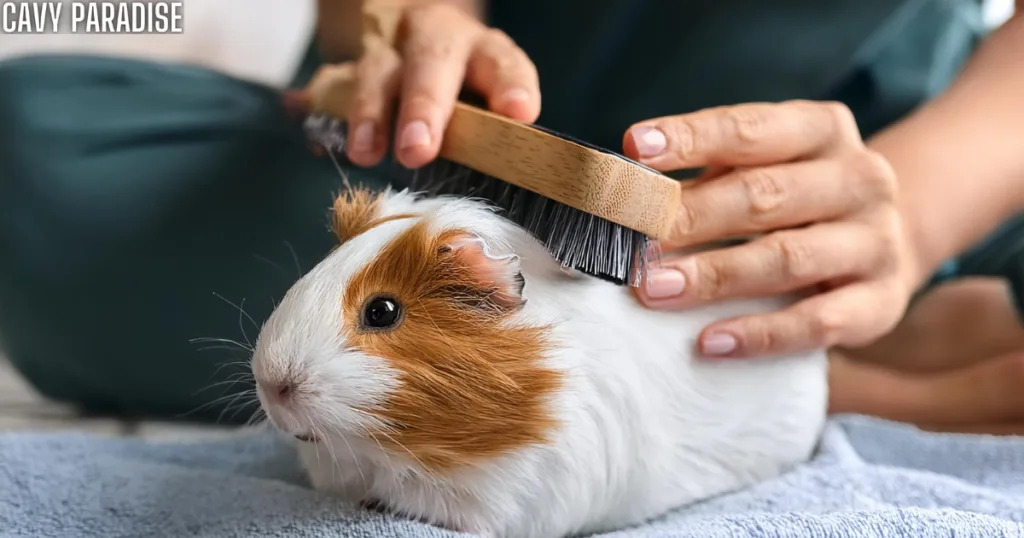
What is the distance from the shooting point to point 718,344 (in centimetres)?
70

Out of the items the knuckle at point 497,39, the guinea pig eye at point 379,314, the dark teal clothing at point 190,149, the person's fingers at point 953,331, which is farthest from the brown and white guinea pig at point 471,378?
the person's fingers at point 953,331

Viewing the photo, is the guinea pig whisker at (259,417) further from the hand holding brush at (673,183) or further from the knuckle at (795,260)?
the knuckle at (795,260)

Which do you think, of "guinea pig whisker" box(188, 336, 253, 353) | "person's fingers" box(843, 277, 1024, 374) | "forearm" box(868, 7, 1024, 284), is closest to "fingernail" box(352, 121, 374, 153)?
"guinea pig whisker" box(188, 336, 253, 353)

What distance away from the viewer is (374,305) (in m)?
0.55

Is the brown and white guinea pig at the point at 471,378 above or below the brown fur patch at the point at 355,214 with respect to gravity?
below

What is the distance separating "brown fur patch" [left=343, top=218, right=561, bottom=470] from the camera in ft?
1.80

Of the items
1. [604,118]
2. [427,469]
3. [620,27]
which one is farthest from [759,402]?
[620,27]

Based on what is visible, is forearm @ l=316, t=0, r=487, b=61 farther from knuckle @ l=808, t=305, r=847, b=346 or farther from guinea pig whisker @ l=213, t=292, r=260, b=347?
knuckle @ l=808, t=305, r=847, b=346

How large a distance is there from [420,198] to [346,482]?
0.77ft

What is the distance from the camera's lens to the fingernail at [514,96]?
701 millimetres

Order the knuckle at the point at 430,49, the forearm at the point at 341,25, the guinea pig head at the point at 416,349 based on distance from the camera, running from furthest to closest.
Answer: the forearm at the point at 341,25 < the knuckle at the point at 430,49 < the guinea pig head at the point at 416,349

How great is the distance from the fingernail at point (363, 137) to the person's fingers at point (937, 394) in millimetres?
733

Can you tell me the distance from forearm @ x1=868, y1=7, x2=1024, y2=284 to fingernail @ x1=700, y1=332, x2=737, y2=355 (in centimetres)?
38

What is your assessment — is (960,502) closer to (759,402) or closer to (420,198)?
(759,402)
